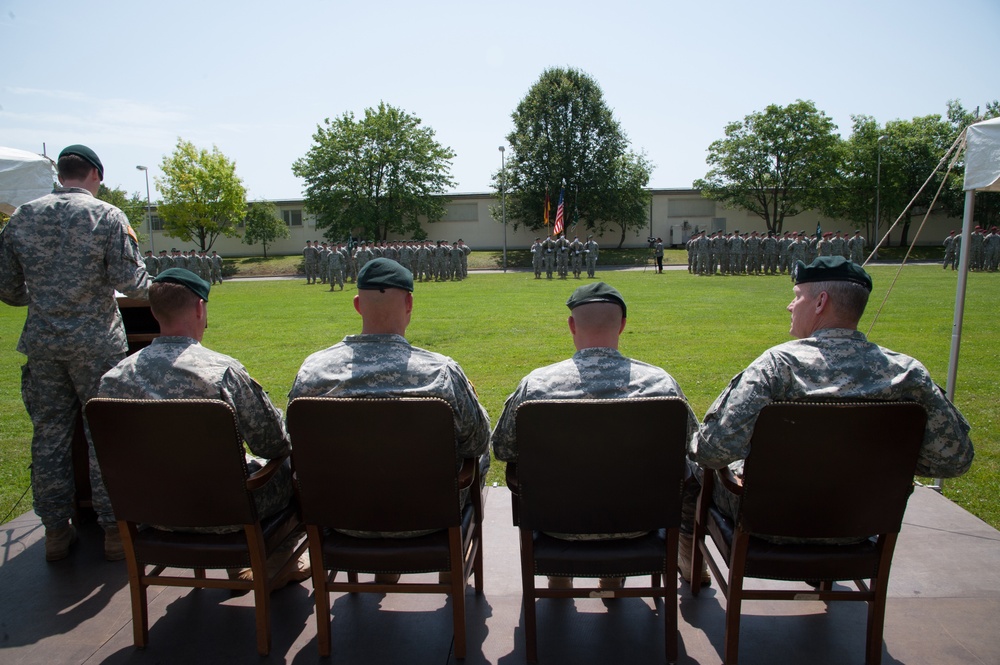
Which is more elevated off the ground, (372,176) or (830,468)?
(372,176)

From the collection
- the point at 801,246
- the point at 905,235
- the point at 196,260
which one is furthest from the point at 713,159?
the point at 196,260

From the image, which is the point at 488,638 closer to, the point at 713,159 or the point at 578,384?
the point at 578,384

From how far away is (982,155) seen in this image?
12.6 ft

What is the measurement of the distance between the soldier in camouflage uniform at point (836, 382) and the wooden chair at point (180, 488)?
1787 millimetres

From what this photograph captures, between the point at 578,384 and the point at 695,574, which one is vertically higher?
the point at 578,384

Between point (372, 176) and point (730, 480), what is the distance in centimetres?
4459

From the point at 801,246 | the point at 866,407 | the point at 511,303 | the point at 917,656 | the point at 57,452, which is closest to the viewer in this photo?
the point at 866,407

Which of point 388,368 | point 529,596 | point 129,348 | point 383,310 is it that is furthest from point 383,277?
point 129,348

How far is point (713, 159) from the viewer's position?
45.6 metres

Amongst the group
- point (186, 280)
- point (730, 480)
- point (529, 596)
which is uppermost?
point (186, 280)

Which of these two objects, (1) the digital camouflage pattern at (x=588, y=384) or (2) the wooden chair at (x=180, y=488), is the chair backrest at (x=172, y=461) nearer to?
(2) the wooden chair at (x=180, y=488)

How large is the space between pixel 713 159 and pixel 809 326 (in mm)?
47050

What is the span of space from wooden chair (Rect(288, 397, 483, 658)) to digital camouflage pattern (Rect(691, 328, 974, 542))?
1.02 meters

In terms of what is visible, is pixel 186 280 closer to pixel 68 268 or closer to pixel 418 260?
pixel 68 268
